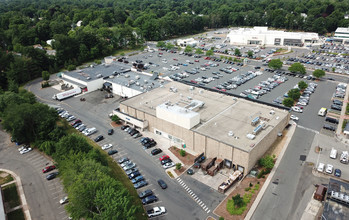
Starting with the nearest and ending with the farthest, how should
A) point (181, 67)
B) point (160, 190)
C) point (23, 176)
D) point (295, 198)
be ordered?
point (295, 198) < point (160, 190) < point (23, 176) < point (181, 67)

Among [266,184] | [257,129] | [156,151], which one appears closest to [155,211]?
[156,151]

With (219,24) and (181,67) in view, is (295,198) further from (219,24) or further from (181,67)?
(219,24)

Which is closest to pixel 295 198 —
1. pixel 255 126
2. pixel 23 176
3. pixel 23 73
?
pixel 255 126

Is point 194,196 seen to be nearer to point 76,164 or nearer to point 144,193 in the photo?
point 144,193

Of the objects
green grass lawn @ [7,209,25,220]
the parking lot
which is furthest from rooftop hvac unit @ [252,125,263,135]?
green grass lawn @ [7,209,25,220]

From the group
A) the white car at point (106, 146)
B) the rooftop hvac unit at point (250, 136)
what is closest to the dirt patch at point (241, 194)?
the rooftop hvac unit at point (250, 136)

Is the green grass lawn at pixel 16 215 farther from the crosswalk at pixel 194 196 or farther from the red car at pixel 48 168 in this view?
the crosswalk at pixel 194 196
